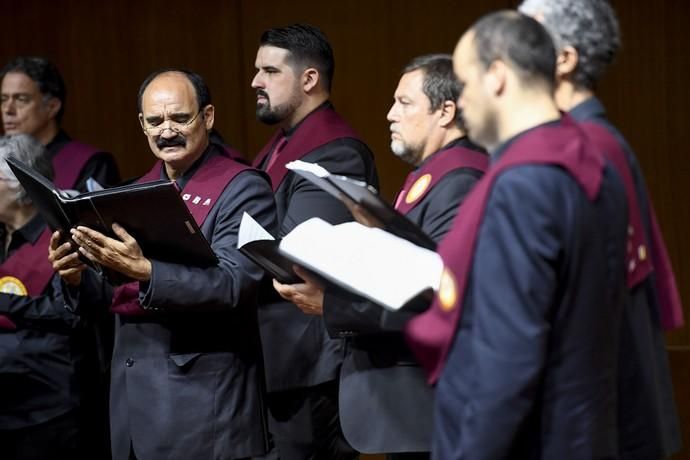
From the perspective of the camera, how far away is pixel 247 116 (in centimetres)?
532

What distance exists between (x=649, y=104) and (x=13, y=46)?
9.83 ft

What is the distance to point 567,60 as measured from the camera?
209cm

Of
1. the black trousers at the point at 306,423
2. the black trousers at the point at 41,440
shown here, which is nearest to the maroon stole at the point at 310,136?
the black trousers at the point at 306,423

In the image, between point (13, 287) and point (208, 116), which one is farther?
point (13, 287)

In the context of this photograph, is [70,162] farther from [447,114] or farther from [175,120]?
[447,114]

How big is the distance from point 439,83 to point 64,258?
3.71 ft

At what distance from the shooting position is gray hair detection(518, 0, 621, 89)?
2.09 metres

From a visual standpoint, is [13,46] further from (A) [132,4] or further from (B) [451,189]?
(B) [451,189]

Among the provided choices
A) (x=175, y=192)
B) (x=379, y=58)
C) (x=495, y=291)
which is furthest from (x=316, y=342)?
(x=379, y=58)

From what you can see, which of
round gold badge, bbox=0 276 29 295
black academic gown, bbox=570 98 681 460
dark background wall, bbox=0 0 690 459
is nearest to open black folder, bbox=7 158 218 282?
round gold badge, bbox=0 276 29 295

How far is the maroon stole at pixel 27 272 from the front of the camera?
3469 mm

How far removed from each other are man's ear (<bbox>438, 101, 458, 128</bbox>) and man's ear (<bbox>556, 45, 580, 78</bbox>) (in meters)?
0.62

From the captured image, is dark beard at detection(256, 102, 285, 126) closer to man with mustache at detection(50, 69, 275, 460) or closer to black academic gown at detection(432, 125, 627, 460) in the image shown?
man with mustache at detection(50, 69, 275, 460)

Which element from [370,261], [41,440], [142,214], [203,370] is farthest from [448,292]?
[41,440]
